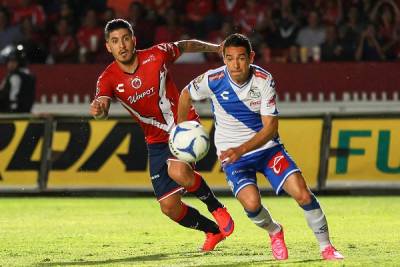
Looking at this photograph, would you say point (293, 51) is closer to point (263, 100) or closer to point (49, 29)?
point (49, 29)

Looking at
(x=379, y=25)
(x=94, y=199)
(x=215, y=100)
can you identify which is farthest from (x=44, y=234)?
(x=379, y=25)

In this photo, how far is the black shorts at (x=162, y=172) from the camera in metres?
10.5

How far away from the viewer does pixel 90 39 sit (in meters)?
19.8

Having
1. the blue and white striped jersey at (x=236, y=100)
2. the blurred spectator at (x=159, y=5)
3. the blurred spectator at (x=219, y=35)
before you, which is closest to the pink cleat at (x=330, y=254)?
the blue and white striped jersey at (x=236, y=100)

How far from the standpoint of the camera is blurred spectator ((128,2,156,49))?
63.6 feet

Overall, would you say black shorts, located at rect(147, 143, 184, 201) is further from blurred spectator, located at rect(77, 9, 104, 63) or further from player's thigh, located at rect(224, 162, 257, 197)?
blurred spectator, located at rect(77, 9, 104, 63)

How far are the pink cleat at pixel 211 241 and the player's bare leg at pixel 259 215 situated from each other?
39.6 inches

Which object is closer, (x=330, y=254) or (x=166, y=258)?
(x=330, y=254)

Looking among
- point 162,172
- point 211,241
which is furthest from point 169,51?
point 211,241

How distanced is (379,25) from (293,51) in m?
1.39

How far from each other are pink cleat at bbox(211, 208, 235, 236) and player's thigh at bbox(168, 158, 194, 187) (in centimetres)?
42

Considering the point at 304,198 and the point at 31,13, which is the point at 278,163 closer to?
the point at 304,198

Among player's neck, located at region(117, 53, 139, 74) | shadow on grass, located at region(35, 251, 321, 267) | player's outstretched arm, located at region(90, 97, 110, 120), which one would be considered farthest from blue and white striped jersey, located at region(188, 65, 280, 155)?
player's neck, located at region(117, 53, 139, 74)

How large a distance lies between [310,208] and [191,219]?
171cm
